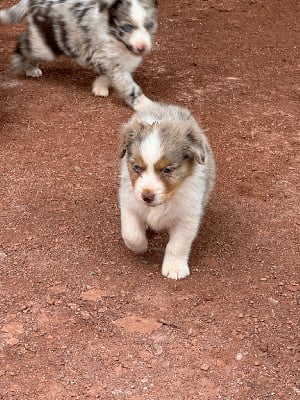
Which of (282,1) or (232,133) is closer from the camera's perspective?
(232,133)

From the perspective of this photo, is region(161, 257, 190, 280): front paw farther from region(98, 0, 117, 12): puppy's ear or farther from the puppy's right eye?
region(98, 0, 117, 12): puppy's ear

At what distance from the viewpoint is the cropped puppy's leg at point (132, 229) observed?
502 cm

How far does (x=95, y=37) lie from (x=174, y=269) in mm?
3736

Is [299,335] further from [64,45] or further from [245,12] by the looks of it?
[245,12]

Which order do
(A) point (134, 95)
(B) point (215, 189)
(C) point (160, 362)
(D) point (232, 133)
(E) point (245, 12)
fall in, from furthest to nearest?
(E) point (245, 12) < (A) point (134, 95) < (D) point (232, 133) < (B) point (215, 189) < (C) point (160, 362)

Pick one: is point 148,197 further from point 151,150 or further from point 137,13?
point 137,13

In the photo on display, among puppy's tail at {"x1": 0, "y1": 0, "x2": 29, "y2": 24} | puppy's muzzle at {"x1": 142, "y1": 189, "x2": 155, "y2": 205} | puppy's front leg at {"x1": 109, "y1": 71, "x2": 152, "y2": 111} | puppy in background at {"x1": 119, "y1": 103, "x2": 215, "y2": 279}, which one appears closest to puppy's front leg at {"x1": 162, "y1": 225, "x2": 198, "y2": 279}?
puppy in background at {"x1": 119, "y1": 103, "x2": 215, "y2": 279}

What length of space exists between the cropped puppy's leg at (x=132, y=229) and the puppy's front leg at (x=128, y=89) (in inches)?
111

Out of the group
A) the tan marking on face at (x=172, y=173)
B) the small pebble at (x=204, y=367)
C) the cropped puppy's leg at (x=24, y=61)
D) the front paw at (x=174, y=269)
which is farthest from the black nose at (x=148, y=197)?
the cropped puppy's leg at (x=24, y=61)

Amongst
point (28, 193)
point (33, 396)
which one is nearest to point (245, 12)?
point (28, 193)

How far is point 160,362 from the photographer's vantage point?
4.25 metres

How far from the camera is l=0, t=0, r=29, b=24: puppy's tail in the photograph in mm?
8328

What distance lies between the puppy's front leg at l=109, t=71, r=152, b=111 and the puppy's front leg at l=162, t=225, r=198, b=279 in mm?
2924

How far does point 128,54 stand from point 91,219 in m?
2.79
